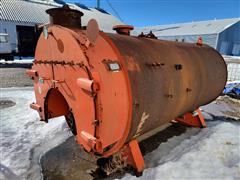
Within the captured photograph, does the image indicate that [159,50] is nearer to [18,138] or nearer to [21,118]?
[18,138]

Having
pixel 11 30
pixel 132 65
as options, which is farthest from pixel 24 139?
pixel 11 30

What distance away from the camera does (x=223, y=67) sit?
368 centimetres

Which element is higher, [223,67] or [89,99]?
[223,67]

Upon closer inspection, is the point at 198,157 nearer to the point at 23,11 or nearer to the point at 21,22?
the point at 21,22

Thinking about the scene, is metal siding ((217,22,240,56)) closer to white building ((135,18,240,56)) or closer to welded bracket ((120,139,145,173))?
white building ((135,18,240,56))

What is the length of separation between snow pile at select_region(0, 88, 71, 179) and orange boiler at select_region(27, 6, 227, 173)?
684 mm

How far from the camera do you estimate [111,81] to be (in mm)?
1878

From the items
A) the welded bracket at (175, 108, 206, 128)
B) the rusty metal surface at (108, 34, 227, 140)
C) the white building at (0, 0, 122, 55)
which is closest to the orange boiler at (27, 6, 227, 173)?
the rusty metal surface at (108, 34, 227, 140)

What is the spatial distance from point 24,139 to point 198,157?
291 centimetres

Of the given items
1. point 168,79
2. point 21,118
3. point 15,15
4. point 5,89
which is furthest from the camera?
point 15,15

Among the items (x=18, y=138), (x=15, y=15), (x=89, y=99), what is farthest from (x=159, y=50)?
(x=15, y=15)

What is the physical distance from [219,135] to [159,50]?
2209 millimetres

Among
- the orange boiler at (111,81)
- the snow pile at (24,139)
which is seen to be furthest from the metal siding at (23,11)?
the orange boiler at (111,81)

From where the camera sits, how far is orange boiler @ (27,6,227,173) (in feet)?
6.30
